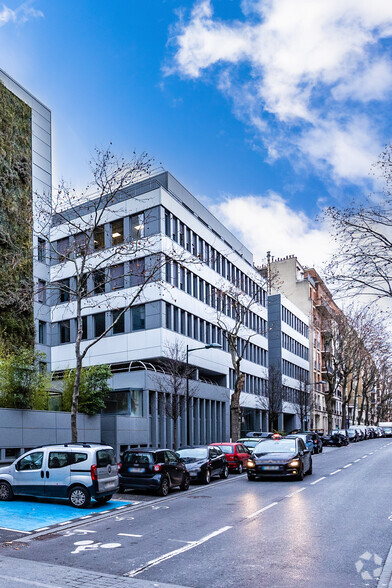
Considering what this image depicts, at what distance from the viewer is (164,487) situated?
59.9 feet

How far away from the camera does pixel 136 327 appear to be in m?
37.5

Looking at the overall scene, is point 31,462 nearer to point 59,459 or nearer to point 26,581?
point 59,459

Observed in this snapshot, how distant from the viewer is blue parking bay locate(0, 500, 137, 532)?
13.0 meters

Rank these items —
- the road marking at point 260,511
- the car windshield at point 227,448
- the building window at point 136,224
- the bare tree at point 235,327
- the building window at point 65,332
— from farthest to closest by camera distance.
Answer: the building window at point 65,332 < the building window at point 136,224 < the bare tree at point 235,327 < the car windshield at point 227,448 < the road marking at point 260,511

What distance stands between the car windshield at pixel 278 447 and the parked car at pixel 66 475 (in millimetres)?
8234

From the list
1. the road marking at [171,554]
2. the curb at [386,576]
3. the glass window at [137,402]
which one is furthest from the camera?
the glass window at [137,402]

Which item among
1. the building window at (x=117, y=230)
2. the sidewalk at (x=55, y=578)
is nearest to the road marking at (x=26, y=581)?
the sidewalk at (x=55, y=578)

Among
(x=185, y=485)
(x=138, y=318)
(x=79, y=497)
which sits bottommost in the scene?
(x=185, y=485)

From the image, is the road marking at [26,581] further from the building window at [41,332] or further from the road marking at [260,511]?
the building window at [41,332]

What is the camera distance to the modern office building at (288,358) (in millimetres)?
63375

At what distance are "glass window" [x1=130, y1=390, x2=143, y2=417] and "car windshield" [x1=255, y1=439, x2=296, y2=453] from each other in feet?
37.5

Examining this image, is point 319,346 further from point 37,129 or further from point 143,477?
point 143,477

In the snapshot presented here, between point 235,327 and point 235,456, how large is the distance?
13.4m

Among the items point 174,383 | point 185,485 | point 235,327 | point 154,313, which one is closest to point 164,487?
point 185,485
